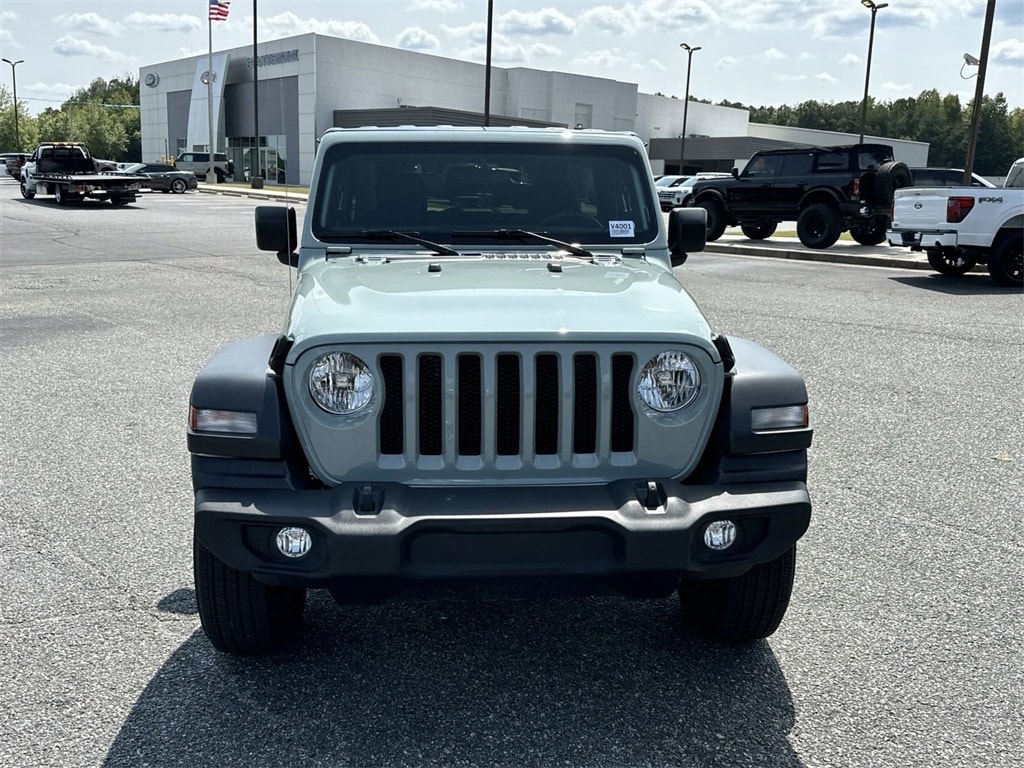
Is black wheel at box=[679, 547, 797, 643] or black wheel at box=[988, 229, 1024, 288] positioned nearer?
black wheel at box=[679, 547, 797, 643]

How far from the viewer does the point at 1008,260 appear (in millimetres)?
14344

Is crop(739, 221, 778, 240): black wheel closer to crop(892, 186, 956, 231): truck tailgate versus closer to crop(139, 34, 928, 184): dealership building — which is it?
crop(892, 186, 956, 231): truck tailgate

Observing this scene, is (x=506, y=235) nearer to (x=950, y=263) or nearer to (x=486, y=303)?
(x=486, y=303)

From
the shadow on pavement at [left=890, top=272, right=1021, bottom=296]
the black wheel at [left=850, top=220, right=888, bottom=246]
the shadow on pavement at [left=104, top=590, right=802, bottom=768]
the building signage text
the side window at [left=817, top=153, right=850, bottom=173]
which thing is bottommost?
the shadow on pavement at [left=104, top=590, right=802, bottom=768]

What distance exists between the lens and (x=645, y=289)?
3.54 metres

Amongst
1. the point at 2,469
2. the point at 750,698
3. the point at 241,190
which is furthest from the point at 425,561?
the point at 241,190

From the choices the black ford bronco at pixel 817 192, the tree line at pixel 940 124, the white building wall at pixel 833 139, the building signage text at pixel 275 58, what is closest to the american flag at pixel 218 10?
the building signage text at pixel 275 58

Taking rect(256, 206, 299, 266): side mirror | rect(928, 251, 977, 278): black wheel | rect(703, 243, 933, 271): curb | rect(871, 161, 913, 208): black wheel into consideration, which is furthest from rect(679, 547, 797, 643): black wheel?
rect(871, 161, 913, 208): black wheel

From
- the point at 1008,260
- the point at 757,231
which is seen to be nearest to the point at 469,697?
the point at 1008,260

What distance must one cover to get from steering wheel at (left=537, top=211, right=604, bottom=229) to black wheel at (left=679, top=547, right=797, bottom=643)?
1.71 meters

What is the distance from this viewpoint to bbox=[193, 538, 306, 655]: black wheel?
322cm

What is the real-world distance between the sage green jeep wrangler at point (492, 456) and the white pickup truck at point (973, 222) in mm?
12551

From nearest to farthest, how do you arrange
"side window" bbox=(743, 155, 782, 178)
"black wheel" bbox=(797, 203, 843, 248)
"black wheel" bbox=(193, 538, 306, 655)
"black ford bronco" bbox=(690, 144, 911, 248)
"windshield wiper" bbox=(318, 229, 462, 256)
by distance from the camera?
"black wheel" bbox=(193, 538, 306, 655) < "windshield wiper" bbox=(318, 229, 462, 256) < "black ford bronco" bbox=(690, 144, 911, 248) < "black wheel" bbox=(797, 203, 843, 248) < "side window" bbox=(743, 155, 782, 178)

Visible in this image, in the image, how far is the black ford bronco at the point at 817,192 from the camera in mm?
19328
